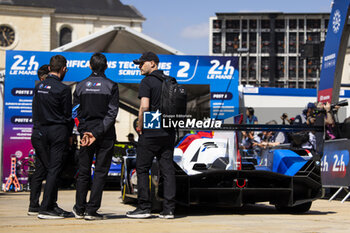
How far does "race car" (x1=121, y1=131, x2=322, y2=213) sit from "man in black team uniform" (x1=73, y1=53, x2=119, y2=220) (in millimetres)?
831

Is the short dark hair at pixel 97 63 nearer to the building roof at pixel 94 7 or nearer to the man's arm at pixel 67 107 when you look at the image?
the man's arm at pixel 67 107

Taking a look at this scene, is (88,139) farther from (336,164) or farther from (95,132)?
(336,164)

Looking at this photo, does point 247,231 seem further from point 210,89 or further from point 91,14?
point 91,14

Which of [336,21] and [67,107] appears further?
[336,21]

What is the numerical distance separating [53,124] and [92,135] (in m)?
0.60

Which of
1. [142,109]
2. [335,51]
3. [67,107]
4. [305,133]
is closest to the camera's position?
[142,109]

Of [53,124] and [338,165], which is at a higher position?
[53,124]

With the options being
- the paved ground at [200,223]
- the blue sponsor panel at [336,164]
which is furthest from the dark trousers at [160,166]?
the blue sponsor panel at [336,164]

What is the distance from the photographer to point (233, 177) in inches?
311

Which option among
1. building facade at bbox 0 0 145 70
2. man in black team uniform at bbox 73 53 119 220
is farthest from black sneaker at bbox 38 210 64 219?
building facade at bbox 0 0 145 70

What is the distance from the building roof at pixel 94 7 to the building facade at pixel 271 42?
2402 cm

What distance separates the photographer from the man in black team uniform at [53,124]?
7.23 metres

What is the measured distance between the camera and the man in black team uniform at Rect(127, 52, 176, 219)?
7.30 metres

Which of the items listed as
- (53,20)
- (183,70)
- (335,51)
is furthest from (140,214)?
(53,20)
